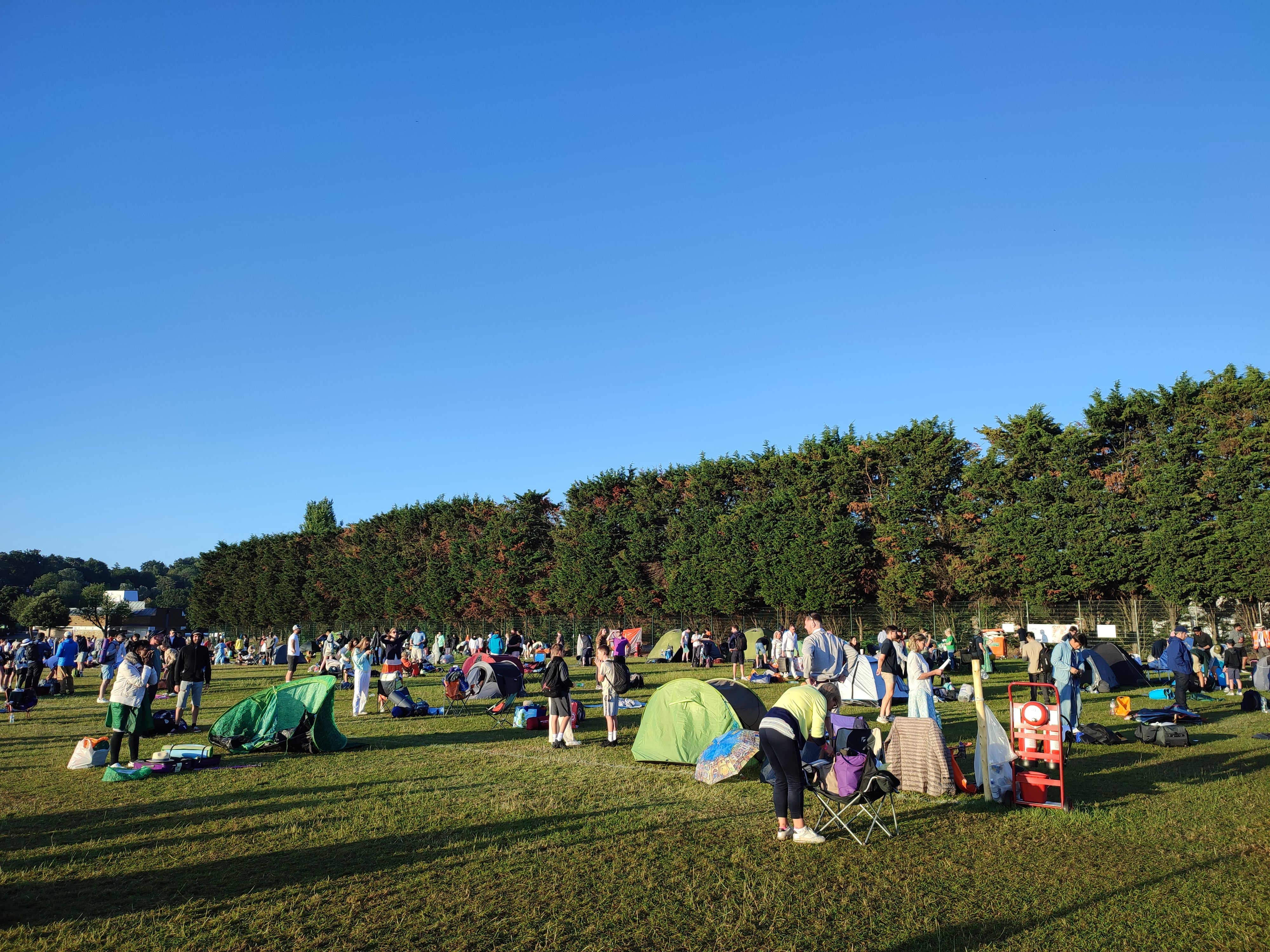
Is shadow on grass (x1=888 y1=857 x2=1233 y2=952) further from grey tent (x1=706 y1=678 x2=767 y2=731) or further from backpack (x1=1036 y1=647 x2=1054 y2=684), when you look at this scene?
backpack (x1=1036 y1=647 x2=1054 y2=684)

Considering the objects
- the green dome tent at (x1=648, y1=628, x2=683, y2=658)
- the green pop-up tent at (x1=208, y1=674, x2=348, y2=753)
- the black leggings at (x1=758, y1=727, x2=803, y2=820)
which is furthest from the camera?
the green dome tent at (x1=648, y1=628, x2=683, y2=658)

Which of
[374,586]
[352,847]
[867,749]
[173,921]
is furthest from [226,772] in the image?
[374,586]

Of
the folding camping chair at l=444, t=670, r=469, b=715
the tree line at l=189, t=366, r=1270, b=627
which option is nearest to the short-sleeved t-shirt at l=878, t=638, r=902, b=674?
the folding camping chair at l=444, t=670, r=469, b=715

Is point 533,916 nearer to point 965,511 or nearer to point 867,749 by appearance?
point 867,749

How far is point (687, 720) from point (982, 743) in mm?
3988

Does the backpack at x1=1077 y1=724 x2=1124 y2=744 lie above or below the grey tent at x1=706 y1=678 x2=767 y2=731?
below

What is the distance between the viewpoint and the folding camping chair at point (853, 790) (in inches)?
289

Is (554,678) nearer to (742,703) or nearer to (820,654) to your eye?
(742,703)

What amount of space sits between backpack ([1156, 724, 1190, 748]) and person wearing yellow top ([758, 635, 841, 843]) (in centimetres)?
773

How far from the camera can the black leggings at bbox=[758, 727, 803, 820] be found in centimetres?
720

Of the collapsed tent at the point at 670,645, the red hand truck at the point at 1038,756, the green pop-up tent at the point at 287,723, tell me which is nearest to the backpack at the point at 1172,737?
the red hand truck at the point at 1038,756

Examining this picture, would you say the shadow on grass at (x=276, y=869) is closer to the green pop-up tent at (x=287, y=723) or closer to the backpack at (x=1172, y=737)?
the green pop-up tent at (x=287, y=723)

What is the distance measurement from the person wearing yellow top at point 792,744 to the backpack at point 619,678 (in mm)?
6090

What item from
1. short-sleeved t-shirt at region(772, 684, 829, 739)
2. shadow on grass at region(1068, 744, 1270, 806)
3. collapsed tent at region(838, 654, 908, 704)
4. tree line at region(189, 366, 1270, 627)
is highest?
tree line at region(189, 366, 1270, 627)
